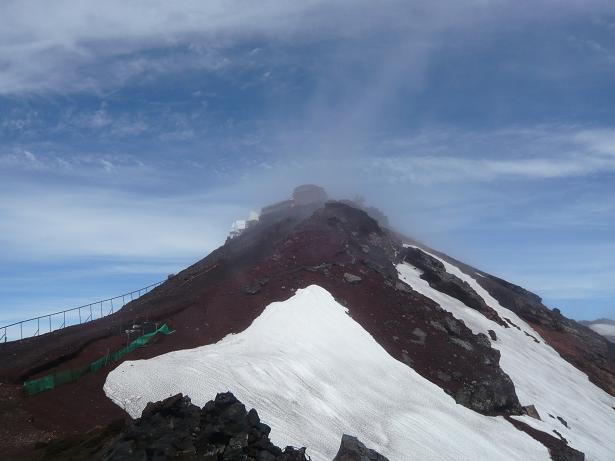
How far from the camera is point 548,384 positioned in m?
48.8

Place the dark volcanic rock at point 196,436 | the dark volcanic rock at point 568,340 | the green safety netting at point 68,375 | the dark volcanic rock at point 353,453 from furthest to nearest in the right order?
1. the dark volcanic rock at point 568,340
2. the green safety netting at point 68,375
3. the dark volcanic rock at point 353,453
4. the dark volcanic rock at point 196,436

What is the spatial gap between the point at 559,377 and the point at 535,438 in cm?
1982

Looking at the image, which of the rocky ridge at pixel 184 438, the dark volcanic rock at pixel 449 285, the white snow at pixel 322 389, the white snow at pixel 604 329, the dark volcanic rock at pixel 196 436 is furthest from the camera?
the white snow at pixel 604 329

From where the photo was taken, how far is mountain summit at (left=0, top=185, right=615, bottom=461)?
24641 millimetres

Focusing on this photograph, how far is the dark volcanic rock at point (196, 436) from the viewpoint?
15.5 metres

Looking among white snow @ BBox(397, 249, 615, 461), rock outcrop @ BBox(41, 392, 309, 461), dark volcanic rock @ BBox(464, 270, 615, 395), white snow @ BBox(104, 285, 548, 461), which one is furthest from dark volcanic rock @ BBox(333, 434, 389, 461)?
dark volcanic rock @ BBox(464, 270, 615, 395)

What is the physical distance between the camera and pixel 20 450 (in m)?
19.3

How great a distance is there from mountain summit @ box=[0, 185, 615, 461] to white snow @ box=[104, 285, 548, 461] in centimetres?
10

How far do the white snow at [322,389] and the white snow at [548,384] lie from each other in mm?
8854

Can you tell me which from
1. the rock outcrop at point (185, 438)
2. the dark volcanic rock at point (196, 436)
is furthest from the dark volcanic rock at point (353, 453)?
the rock outcrop at point (185, 438)

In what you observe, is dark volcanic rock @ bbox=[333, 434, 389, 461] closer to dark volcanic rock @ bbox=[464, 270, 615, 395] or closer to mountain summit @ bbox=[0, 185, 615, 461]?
mountain summit @ bbox=[0, 185, 615, 461]

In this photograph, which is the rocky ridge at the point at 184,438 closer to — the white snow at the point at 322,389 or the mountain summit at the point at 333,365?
the mountain summit at the point at 333,365

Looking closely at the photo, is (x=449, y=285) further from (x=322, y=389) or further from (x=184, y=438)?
(x=184, y=438)

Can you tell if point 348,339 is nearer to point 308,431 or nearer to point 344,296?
point 344,296
